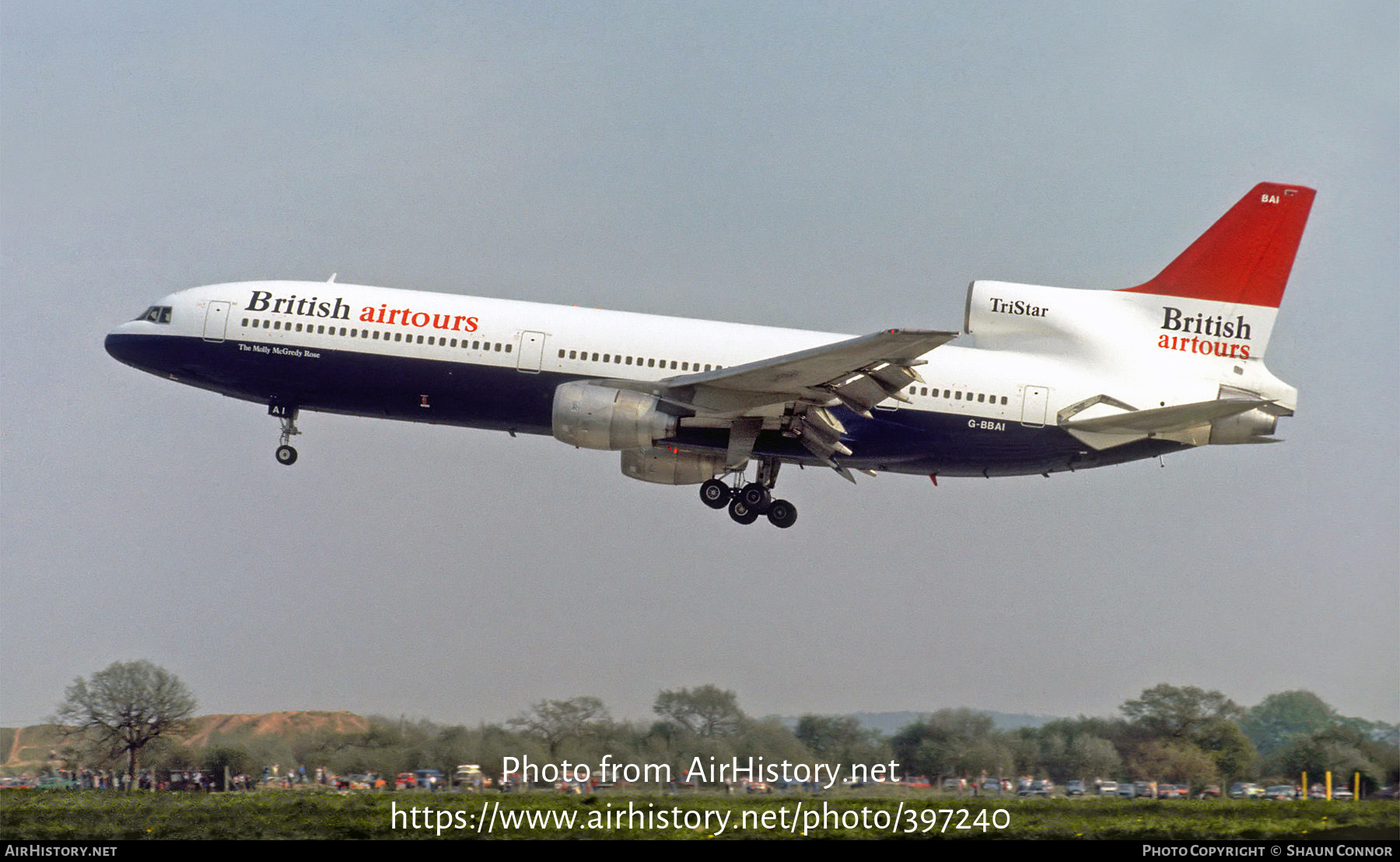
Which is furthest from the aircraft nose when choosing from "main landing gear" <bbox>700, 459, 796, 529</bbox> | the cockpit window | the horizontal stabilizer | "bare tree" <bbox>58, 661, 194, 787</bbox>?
the horizontal stabilizer

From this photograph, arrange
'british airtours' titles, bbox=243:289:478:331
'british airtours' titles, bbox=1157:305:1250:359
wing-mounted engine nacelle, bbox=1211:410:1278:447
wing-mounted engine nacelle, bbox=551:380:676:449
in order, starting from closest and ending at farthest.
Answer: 1. wing-mounted engine nacelle, bbox=551:380:676:449
2. wing-mounted engine nacelle, bbox=1211:410:1278:447
3. 'british airtours' titles, bbox=243:289:478:331
4. 'british airtours' titles, bbox=1157:305:1250:359

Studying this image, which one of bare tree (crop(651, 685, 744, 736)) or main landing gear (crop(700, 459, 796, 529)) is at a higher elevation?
main landing gear (crop(700, 459, 796, 529))

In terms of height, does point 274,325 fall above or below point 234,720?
A: above

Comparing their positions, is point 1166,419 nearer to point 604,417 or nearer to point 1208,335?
point 1208,335

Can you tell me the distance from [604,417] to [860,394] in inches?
194

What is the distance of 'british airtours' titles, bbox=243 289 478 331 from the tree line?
26.5 ft

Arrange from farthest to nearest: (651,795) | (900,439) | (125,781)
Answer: (900,439) < (125,781) < (651,795)

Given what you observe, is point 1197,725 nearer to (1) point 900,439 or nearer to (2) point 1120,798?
(2) point 1120,798

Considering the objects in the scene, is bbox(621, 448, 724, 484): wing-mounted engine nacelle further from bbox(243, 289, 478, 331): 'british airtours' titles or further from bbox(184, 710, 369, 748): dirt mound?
bbox(184, 710, 369, 748): dirt mound

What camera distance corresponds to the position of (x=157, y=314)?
31969mm

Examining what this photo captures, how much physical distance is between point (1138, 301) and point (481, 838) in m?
17.9

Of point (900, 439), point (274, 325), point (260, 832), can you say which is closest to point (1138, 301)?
point (900, 439)

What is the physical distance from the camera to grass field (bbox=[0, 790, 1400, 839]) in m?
20.8

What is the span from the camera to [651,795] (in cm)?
2367
